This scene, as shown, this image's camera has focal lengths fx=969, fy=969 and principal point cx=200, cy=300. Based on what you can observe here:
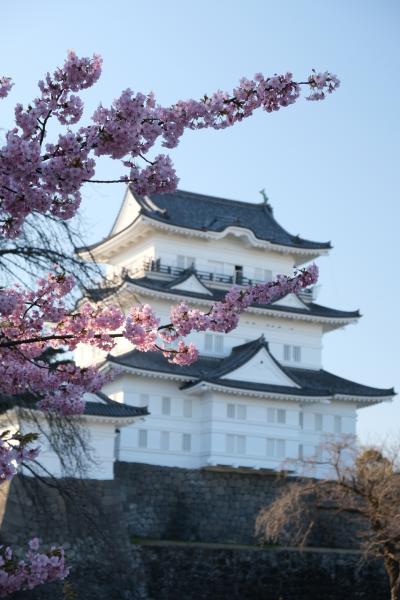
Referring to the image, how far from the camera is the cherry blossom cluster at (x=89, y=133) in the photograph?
5.84m

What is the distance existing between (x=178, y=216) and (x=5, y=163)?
1181 inches

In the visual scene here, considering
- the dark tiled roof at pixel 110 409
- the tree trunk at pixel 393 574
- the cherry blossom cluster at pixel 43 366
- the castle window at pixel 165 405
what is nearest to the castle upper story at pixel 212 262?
the castle window at pixel 165 405

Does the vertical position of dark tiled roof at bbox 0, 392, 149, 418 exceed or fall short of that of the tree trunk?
it exceeds it

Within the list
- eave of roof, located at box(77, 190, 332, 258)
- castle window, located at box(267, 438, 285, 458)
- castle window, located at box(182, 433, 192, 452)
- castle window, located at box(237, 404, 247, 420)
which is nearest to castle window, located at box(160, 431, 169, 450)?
castle window, located at box(182, 433, 192, 452)

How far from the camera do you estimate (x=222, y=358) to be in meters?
33.5

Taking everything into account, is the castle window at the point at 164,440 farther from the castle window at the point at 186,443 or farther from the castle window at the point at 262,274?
the castle window at the point at 262,274

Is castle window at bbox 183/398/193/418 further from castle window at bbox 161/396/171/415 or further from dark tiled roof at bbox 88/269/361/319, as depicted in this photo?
dark tiled roof at bbox 88/269/361/319

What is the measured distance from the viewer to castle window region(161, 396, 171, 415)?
1222 inches

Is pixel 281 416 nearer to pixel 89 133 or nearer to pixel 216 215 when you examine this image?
pixel 216 215

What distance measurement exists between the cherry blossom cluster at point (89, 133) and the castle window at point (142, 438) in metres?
23.8

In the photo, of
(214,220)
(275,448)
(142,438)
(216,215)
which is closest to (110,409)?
(142,438)

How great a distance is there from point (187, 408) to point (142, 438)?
77.4 inches

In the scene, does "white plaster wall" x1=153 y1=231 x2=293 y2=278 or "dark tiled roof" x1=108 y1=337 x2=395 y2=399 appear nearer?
"dark tiled roof" x1=108 y1=337 x2=395 y2=399

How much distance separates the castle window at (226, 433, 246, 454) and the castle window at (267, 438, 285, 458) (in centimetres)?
91
